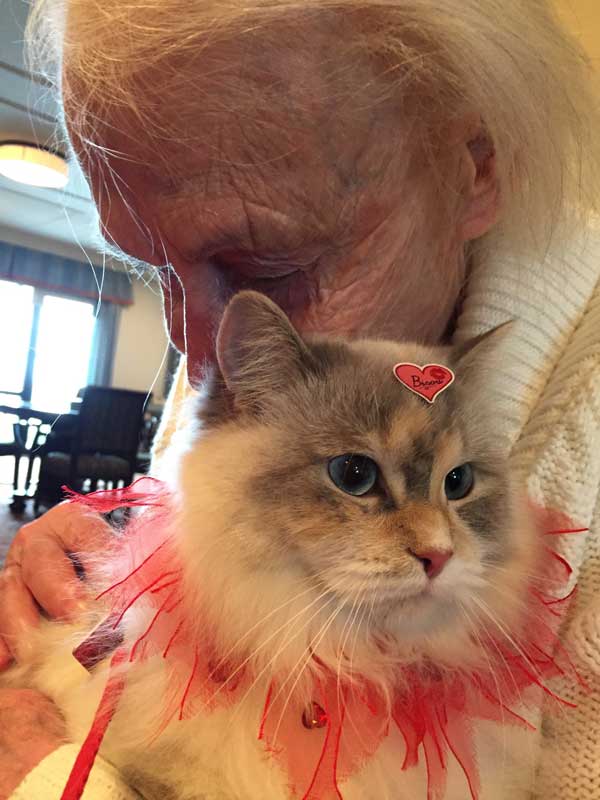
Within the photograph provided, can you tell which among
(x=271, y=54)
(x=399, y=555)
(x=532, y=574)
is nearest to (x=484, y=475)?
(x=532, y=574)

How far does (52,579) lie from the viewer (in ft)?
3.92

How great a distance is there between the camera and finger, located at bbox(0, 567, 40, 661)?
3.71ft

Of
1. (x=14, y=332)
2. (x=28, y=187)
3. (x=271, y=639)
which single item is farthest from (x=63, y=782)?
(x=14, y=332)

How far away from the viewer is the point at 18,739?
0.88m

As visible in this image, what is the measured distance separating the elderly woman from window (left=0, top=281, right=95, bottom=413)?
7820mm

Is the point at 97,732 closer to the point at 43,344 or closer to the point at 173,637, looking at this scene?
the point at 173,637

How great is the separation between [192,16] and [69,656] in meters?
0.96

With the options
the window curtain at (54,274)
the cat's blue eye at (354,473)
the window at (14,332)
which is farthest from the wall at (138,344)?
the cat's blue eye at (354,473)

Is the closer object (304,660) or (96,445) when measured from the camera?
(304,660)

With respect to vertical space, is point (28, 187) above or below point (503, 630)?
above

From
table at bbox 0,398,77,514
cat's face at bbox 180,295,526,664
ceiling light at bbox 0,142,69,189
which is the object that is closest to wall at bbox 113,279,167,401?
table at bbox 0,398,77,514

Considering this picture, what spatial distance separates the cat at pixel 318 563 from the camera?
30.6 inches

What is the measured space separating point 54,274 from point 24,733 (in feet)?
28.7

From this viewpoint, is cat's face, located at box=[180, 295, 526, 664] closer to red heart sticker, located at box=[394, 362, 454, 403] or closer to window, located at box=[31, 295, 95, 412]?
red heart sticker, located at box=[394, 362, 454, 403]
